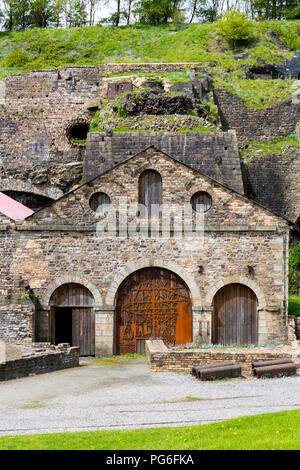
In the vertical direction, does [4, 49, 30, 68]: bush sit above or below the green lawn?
above

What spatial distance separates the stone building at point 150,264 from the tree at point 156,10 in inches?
1760

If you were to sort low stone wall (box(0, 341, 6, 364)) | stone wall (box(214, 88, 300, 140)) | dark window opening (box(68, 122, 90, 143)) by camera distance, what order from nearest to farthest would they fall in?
1. low stone wall (box(0, 341, 6, 364))
2. dark window opening (box(68, 122, 90, 143))
3. stone wall (box(214, 88, 300, 140))

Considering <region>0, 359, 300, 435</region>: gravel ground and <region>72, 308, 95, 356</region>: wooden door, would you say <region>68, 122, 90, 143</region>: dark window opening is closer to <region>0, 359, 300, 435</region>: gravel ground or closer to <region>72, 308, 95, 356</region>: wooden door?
<region>72, 308, 95, 356</region>: wooden door

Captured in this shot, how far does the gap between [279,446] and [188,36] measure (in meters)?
49.4

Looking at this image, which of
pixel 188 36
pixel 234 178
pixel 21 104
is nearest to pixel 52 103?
pixel 21 104

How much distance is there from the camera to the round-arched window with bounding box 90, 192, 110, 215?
20.5 m

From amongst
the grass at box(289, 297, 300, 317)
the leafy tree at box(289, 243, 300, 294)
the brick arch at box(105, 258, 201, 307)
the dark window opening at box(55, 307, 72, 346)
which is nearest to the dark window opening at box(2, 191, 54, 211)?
the dark window opening at box(55, 307, 72, 346)

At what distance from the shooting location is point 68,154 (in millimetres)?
36281

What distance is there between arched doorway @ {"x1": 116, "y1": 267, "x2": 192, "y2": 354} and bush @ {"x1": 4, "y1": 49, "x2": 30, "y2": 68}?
1379 inches

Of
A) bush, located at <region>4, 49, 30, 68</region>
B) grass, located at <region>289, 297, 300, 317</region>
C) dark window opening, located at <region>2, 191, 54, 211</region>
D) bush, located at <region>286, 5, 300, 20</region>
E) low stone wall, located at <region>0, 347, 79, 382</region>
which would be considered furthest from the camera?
bush, located at <region>286, 5, 300, 20</region>

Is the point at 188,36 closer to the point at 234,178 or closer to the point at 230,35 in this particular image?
the point at 230,35

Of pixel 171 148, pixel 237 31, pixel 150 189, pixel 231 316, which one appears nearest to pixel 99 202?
pixel 150 189

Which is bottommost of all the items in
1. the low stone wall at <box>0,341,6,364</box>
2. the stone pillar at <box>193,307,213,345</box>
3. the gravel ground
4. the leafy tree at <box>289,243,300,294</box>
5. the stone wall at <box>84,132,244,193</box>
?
the gravel ground

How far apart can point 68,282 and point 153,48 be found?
→ 3683cm
